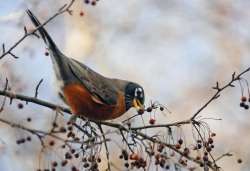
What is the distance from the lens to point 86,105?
3.83 metres

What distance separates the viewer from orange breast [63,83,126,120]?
12.4 ft

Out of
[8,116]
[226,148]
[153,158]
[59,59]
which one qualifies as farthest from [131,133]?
[226,148]

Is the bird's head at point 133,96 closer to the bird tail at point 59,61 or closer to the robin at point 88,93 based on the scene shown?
the robin at point 88,93

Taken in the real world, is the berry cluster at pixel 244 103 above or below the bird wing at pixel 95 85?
below

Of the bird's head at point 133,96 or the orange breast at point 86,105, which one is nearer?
the orange breast at point 86,105

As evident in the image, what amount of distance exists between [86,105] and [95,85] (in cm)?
19

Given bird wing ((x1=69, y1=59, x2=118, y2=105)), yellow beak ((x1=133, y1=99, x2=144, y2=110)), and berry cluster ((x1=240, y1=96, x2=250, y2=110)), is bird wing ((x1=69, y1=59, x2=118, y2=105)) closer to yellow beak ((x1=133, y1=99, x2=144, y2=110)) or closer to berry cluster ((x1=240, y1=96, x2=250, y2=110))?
yellow beak ((x1=133, y1=99, x2=144, y2=110))

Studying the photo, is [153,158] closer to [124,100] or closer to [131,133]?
[131,133]

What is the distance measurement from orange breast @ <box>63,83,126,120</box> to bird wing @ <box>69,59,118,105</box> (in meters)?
0.03

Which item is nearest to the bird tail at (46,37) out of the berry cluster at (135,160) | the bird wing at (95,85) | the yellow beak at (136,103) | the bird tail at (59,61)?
the bird tail at (59,61)

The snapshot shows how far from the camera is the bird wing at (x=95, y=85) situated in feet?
12.8

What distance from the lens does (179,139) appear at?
311cm

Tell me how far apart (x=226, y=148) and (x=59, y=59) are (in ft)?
13.9

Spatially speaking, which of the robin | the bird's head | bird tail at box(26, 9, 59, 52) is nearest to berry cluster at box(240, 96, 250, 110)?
the robin
